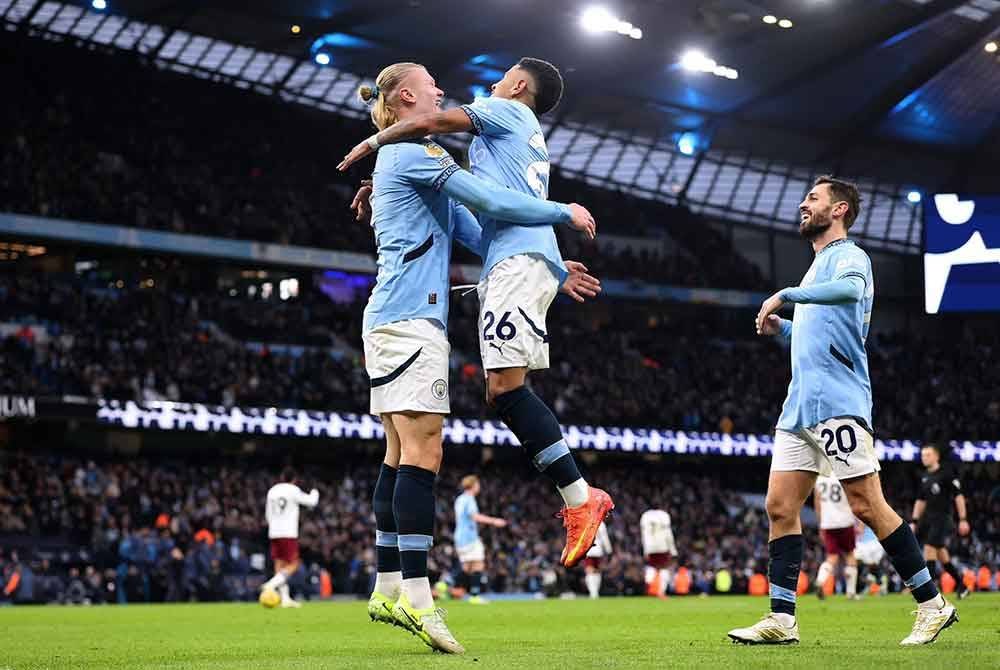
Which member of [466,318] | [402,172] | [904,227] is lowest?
[402,172]

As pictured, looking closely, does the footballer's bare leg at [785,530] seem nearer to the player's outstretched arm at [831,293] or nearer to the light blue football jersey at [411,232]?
the player's outstretched arm at [831,293]

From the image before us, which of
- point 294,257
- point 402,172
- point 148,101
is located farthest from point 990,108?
→ point 402,172

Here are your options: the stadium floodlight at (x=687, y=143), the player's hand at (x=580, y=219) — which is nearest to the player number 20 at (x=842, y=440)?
the player's hand at (x=580, y=219)

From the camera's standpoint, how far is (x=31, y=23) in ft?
137

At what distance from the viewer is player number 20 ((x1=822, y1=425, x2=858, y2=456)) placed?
6.83 metres

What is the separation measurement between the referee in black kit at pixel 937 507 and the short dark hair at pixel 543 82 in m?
11.9

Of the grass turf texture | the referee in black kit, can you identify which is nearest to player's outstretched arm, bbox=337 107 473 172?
the grass turf texture

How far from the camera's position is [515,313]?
19.9 feet

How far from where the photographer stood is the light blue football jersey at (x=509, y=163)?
20.5ft

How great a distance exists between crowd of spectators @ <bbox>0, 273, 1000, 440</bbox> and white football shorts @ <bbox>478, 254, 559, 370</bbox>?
26308 mm

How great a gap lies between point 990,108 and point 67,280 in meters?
33.0

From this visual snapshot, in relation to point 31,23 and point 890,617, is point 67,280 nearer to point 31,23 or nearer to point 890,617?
point 31,23

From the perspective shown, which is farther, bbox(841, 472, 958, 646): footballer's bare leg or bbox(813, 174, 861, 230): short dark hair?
bbox(813, 174, 861, 230): short dark hair

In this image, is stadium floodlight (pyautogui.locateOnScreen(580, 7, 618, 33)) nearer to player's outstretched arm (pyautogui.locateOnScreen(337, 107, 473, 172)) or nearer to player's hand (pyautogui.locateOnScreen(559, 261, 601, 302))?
player's hand (pyautogui.locateOnScreen(559, 261, 601, 302))
